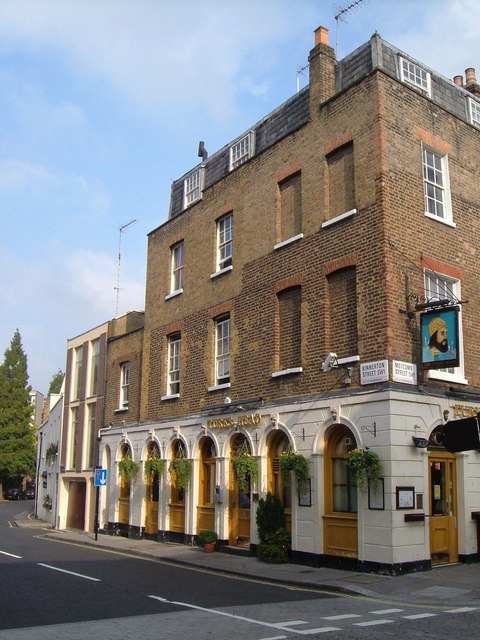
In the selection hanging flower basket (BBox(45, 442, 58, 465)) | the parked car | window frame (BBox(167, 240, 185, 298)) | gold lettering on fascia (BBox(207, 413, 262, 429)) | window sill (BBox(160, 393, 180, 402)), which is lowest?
the parked car

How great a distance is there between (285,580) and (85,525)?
17708mm

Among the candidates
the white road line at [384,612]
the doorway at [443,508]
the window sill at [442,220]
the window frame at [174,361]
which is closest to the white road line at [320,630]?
the white road line at [384,612]

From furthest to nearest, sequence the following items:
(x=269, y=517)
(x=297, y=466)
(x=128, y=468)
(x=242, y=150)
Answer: (x=128, y=468) < (x=242, y=150) < (x=269, y=517) < (x=297, y=466)

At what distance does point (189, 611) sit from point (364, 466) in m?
5.49

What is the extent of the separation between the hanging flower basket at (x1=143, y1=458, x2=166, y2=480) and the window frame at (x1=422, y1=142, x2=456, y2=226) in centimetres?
1198

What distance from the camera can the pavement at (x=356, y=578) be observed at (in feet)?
38.9

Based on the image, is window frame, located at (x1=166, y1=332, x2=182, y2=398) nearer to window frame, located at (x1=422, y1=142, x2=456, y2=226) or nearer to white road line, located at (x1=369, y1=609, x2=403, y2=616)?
window frame, located at (x1=422, y1=142, x2=456, y2=226)

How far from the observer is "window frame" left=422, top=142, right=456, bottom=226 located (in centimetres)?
1689

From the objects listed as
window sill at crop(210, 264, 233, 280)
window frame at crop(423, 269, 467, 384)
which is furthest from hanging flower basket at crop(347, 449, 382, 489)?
window sill at crop(210, 264, 233, 280)

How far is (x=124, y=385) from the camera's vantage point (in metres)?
27.1

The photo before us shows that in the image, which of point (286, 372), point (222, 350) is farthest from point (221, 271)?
point (286, 372)

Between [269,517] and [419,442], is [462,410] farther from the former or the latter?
[269,517]

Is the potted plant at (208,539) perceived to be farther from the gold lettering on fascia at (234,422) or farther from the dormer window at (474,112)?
the dormer window at (474,112)

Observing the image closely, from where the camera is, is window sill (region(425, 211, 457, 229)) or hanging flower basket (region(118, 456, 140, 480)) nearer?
window sill (region(425, 211, 457, 229))
